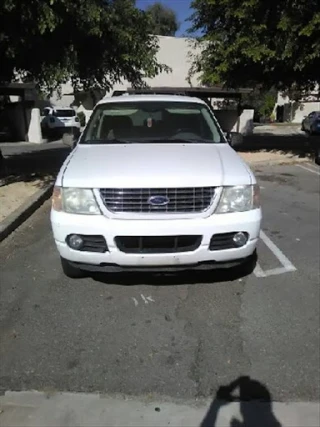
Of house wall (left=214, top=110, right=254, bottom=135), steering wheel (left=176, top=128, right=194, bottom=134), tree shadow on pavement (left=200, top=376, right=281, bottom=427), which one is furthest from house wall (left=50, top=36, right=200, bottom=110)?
tree shadow on pavement (left=200, top=376, right=281, bottom=427)

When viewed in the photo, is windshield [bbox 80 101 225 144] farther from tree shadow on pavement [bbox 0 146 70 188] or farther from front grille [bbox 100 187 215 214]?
tree shadow on pavement [bbox 0 146 70 188]

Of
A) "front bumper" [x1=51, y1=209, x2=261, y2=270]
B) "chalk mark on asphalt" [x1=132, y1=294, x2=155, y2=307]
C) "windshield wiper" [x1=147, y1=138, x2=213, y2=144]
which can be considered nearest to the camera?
"front bumper" [x1=51, y1=209, x2=261, y2=270]

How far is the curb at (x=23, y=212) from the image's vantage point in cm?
636

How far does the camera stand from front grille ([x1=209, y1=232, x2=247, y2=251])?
13.2ft

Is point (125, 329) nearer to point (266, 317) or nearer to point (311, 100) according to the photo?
point (266, 317)

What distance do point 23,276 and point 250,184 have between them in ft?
8.33

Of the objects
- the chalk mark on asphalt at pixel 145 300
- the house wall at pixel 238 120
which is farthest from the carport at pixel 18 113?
the chalk mark on asphalt at pixel 145 300

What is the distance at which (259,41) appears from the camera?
518 inches

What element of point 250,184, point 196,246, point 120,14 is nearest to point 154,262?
point 196,246

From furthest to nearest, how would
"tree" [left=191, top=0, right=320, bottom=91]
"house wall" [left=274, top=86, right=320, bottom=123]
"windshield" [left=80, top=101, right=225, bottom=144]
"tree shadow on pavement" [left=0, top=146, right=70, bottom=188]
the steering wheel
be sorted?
"house wall" [left=274, top=86, right=320, bottom=123] < "tree" [left=191, top=0, right=320, bottom=91] < "tree shadow on pavement" [left=0, top=146, right=70, bottom=188] < the steering wheel < "windshield" [left=80, top=101, right=225, bottom=144]

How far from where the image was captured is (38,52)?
27.6 ft

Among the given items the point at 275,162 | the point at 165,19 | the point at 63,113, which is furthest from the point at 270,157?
the point at 165,19

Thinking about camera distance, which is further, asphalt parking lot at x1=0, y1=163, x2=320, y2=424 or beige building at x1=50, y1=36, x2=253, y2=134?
beige building at x1=50, y1=36, x2=253, y2=134

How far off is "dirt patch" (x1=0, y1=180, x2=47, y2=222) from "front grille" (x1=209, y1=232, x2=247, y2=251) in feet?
12.4
